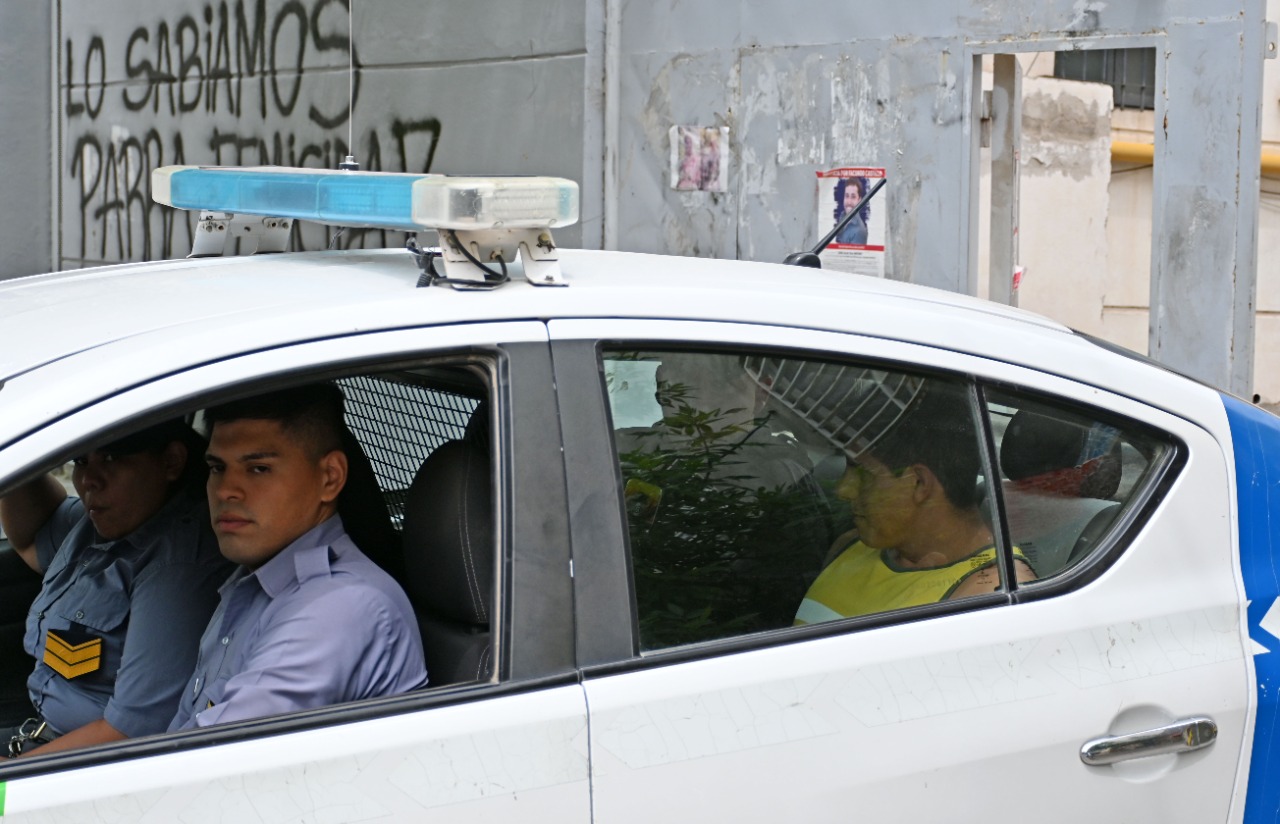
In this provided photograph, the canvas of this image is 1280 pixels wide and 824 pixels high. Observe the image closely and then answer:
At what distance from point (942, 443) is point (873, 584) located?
0.77 ft

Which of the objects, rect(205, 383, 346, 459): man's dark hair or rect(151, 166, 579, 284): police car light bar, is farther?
rect(205, 383, 346, 459): man's dark hair

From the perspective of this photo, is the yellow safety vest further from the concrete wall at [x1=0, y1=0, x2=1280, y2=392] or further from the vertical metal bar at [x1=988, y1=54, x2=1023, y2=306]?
the vertical metal bar at [x1=988, y1=54, x2=1023, y2=306]

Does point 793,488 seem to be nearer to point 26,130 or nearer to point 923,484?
point 923,484

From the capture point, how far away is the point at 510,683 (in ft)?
6.10

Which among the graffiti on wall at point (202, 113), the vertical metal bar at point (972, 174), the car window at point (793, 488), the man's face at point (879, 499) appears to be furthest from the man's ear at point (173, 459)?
the graffiti on wall at point (202, 113)

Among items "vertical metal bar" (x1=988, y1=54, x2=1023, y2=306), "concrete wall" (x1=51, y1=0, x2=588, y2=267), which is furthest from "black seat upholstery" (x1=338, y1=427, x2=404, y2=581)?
"concrete wall" (x1=51, y1=0, x2=588, y2=267)

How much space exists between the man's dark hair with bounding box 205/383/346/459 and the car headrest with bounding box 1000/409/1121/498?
3.41 feet

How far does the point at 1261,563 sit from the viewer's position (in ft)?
7.60

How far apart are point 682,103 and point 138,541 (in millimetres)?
4457

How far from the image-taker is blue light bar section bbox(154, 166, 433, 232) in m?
2.06

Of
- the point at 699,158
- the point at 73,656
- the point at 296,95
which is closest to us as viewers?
the point at 73,656

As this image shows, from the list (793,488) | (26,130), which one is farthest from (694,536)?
(26,130)

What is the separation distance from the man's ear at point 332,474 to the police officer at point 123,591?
0.36 metres

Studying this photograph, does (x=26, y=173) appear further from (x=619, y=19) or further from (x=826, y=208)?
(x=826, y=208)
